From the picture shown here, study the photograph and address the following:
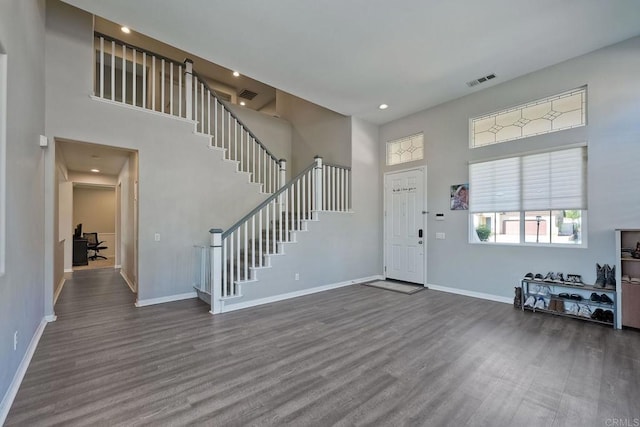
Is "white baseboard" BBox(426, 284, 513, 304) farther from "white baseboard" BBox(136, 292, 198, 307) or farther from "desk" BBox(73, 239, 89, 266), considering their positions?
"desk" BBox(73, 239, 89, 266)

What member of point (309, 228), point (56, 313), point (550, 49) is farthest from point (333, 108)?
point (56, 313)

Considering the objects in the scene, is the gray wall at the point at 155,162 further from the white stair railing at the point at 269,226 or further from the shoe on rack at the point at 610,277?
the shoe on rack at the point at 610,277

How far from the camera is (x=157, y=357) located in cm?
283

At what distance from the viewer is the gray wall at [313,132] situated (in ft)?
21.4

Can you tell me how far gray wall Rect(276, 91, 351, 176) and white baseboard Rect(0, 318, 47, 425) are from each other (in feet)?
18.1

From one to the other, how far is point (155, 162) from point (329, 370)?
4.19 m

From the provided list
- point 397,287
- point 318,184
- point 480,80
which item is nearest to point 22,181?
point 318,184

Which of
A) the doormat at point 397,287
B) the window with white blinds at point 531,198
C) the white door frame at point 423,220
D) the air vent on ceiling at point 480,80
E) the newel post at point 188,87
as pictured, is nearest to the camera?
the window with white blinds at point 531,198

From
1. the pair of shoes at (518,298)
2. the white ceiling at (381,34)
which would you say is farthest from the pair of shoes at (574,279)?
the white ceiling at (381,34)

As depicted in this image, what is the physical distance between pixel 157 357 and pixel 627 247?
5.75 m

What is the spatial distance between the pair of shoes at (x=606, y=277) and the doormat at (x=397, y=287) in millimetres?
2581

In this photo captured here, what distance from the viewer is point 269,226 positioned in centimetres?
566

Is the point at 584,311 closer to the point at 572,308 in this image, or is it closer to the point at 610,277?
the point at 572,308

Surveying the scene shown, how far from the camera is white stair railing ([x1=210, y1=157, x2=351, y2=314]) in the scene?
Answer: 4238mm
